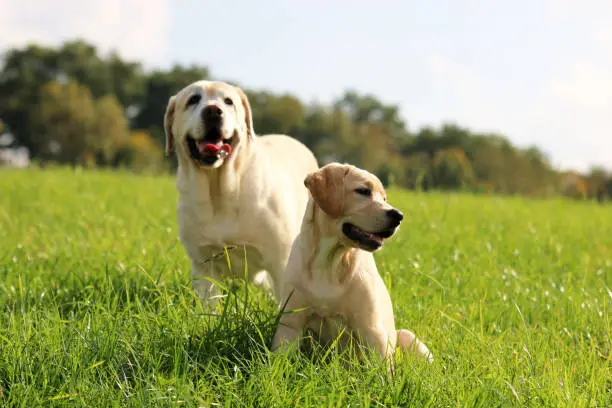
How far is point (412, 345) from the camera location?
3.43 m

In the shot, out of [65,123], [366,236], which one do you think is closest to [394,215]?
[366,236]

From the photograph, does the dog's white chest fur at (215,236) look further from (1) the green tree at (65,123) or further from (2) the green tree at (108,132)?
(2) the green tree at (108,132)

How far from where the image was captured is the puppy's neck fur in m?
3.44

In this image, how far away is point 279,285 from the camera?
4527 mm

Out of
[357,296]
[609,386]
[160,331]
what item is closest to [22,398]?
[160,331]

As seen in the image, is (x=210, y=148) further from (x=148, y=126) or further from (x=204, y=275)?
(x=148, y=126)

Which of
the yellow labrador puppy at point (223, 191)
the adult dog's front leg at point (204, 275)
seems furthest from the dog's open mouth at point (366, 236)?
the adult dog's front leg at point (204, 275)

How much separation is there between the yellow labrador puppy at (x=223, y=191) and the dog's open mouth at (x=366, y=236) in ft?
4.30

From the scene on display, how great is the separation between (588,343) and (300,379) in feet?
7.08

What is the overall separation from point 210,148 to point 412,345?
199 cm

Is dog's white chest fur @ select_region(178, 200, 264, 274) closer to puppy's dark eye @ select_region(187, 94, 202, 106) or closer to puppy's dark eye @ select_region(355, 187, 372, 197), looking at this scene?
puppy's dark eye @ select_region(187, 94, 202, 106)

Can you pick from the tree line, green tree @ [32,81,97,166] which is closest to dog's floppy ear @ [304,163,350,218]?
the tree line

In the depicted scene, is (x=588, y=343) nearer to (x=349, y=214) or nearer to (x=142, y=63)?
(x=349, y=214)

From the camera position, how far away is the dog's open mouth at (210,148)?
4520 mm
